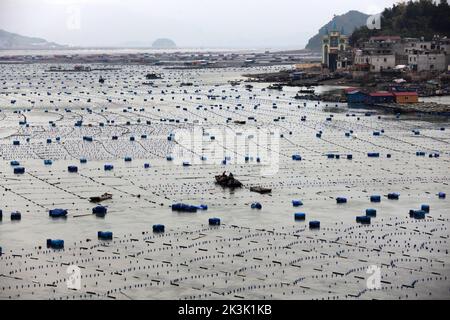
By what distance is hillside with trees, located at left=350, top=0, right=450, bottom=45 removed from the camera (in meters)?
67.7

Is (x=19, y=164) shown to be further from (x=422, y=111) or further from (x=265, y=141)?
(x=422, y=111)

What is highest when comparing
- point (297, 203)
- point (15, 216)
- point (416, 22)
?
point (416, 22)

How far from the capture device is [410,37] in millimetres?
67375

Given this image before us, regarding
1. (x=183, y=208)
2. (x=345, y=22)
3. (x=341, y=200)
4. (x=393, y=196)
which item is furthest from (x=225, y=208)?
(x=345, y=22)

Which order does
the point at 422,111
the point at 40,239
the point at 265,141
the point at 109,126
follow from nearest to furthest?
the point at 40,239 → the point at 265,141 → the point at 109,126 → the point at 422,111

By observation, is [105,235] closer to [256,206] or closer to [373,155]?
[256,206]

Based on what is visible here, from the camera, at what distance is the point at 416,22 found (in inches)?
2776

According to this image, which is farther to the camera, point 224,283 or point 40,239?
point 40,239

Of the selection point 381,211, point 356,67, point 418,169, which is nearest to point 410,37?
point 356,67

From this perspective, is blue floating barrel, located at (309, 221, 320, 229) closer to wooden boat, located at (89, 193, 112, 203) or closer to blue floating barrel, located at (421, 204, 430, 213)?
blue floating barrel, located at (421, 204, 430, 213)

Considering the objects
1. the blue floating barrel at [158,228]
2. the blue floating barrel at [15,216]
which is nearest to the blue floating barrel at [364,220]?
the blue floating barrel at [158,228]

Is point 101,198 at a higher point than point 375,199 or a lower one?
higher

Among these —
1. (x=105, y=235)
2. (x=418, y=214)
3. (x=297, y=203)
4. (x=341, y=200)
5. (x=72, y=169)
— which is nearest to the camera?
(x=105, y=235)

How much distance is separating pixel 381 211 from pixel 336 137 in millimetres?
11905
